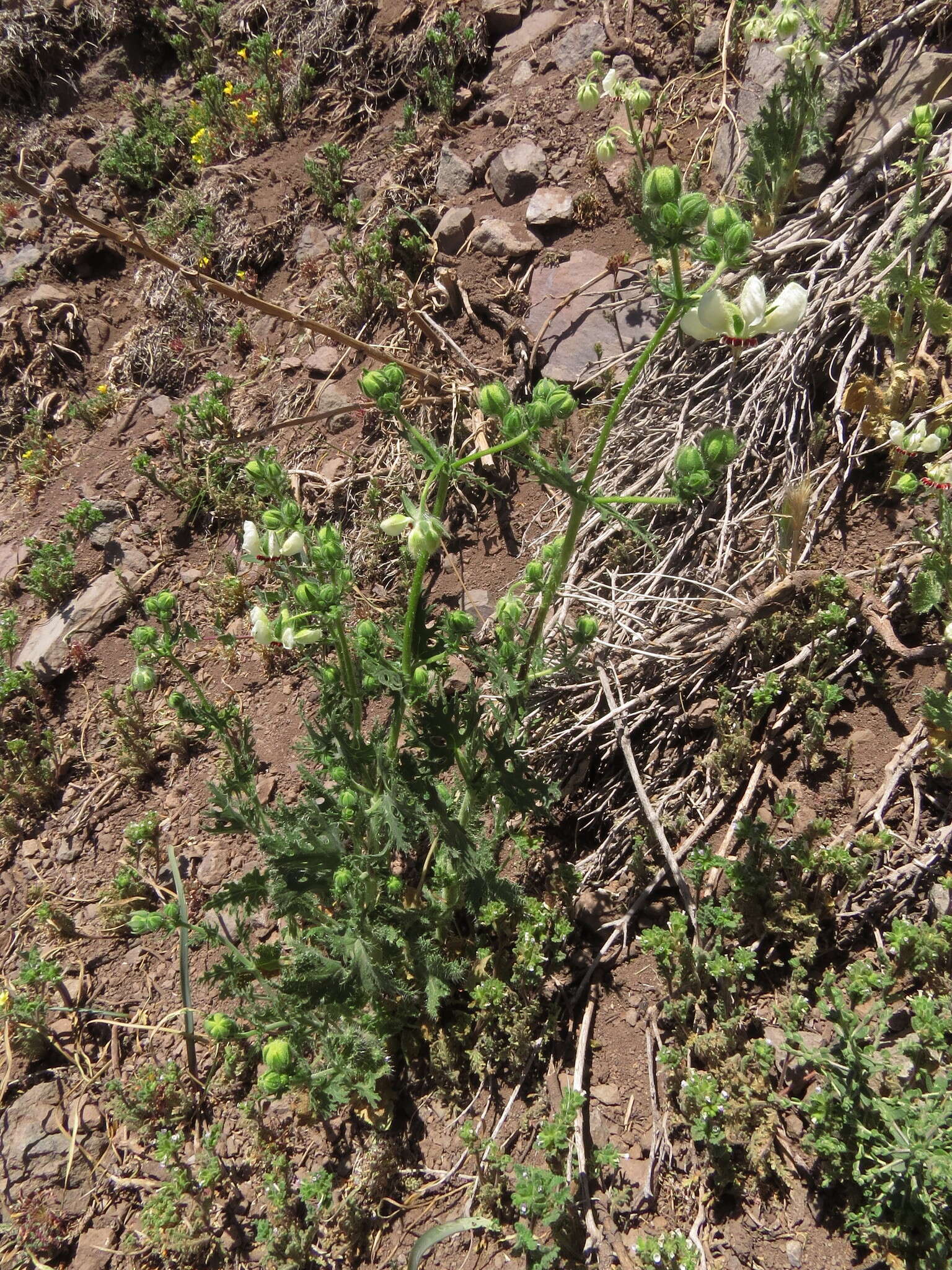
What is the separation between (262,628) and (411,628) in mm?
465

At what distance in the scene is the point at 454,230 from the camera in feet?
14.9

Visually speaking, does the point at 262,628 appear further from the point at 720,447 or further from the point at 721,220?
the point at 721,220

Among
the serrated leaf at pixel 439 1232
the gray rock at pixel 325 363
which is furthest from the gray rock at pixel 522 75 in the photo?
the serrated leaf at pixel 439 1232

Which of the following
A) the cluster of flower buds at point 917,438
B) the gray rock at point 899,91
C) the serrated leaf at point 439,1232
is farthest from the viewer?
the gray rock at point 899,91

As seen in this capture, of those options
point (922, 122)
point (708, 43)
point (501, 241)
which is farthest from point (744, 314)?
point (708, 43)

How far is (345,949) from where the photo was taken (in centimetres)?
242

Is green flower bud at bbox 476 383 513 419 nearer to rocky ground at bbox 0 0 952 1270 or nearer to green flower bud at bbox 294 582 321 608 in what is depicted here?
green flower bud at bbox 294 582 321 608

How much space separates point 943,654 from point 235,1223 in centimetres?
310

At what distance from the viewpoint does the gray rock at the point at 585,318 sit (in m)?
3.97

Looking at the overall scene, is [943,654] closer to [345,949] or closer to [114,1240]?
[345,949]

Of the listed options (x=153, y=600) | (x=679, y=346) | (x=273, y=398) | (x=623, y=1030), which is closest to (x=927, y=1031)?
(x=623, y=1030)

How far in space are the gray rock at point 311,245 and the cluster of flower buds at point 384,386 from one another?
3.30 m

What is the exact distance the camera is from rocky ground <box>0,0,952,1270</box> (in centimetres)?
274

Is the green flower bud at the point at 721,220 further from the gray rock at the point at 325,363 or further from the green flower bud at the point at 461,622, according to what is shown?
the gray rock at the point at 325,363
